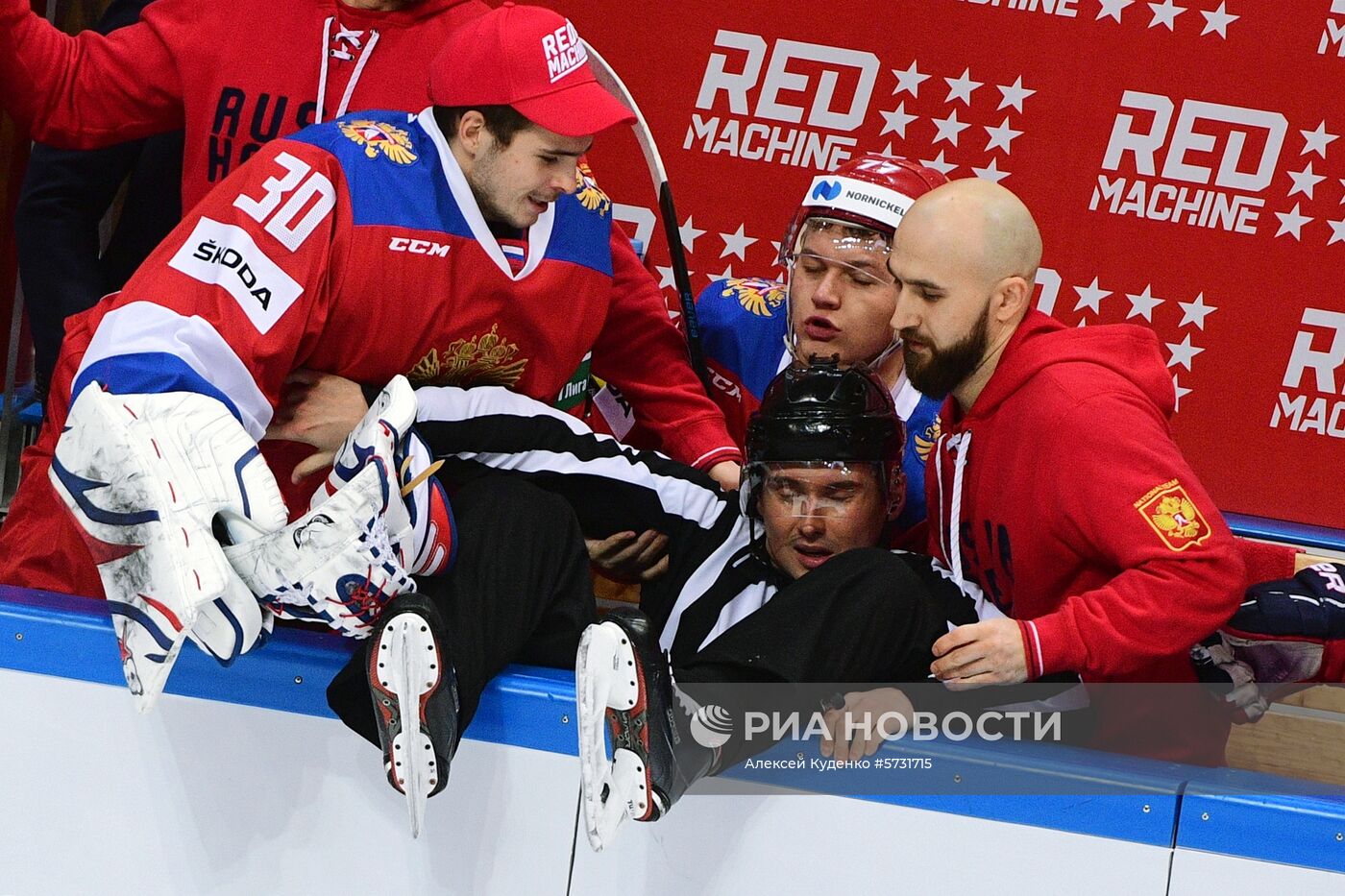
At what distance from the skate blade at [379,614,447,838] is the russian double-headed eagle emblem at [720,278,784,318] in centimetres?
111

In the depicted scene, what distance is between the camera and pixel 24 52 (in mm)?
1940

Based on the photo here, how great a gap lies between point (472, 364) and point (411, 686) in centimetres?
61

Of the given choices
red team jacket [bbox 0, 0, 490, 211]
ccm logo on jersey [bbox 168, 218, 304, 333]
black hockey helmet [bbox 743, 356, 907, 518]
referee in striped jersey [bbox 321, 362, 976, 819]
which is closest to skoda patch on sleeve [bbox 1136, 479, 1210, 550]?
referee in striped jersey [bbox 321, 362, 976, 819]

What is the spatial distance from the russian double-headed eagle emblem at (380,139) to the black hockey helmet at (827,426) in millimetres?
554

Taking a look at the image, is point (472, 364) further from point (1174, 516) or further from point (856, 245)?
point (1174, 516)

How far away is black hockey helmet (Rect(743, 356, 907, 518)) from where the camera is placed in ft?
6.02

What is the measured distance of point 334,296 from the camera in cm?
178

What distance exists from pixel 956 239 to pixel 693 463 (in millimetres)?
599

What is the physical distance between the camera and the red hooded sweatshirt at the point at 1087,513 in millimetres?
1516

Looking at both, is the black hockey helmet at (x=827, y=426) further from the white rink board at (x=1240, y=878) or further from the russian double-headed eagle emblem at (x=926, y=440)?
the white rink board at (x=1240, y=878)

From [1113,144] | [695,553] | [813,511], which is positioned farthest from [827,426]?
[1113,144]

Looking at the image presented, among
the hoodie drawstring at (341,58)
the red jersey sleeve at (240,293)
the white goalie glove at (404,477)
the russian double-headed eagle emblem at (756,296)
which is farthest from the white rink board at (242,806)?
the russian double-headed eagle emblem at (756,296)

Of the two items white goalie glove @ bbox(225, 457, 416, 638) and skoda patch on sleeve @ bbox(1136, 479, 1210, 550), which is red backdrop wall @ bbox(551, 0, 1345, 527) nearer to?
skoda patch on sleeve @ bbox(1136, 479, 1210, 550)

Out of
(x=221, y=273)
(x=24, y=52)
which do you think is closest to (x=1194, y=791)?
(x=221, y=273)
